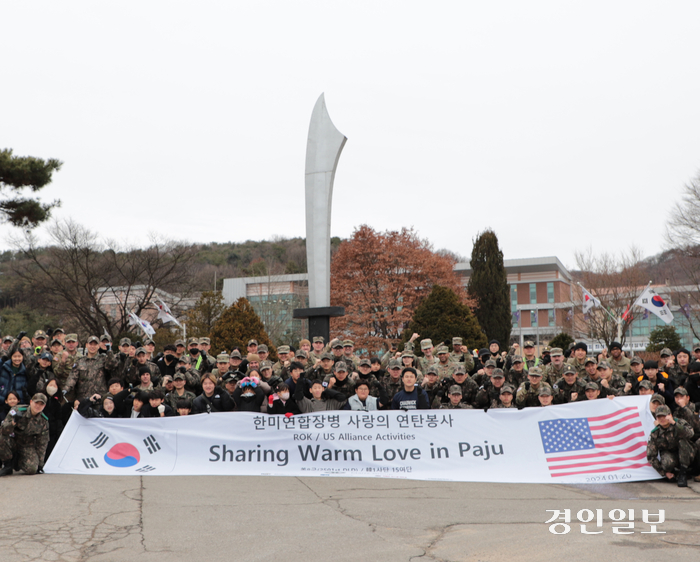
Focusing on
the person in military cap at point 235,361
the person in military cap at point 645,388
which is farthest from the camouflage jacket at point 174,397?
the person in military cap at point 645,388

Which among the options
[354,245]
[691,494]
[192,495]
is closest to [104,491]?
[192,495]

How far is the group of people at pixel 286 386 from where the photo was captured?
368 inches

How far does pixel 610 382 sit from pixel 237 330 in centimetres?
1907

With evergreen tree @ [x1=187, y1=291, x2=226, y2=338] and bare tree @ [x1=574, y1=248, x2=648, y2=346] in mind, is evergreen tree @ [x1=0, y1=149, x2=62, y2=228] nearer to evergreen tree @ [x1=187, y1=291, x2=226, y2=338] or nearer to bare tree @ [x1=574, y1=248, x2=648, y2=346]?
evergreen tree @ [x1=187, y1=291, x2=226, y2=338]

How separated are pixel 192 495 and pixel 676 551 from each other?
5088mm

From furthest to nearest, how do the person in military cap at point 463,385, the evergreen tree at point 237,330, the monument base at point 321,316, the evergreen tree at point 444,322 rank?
the evergreen tree at point 444,322 → the evergreen tree at point 237,330 → the monument base at point 321,316 → the person in military cap at point 463,385

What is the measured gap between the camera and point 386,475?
893cm

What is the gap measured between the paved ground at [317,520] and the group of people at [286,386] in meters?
1.12

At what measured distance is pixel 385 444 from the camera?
30.3 ft

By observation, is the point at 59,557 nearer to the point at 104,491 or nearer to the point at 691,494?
the point at 104,491

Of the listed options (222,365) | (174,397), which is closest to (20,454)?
(174,397)

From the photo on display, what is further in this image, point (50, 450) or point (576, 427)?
point (50, 450)

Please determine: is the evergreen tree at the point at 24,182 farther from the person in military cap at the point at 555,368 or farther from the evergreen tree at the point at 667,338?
the evergreen tree at the point at 667,338

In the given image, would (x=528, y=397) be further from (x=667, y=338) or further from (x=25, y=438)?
(x=667, y=338)
